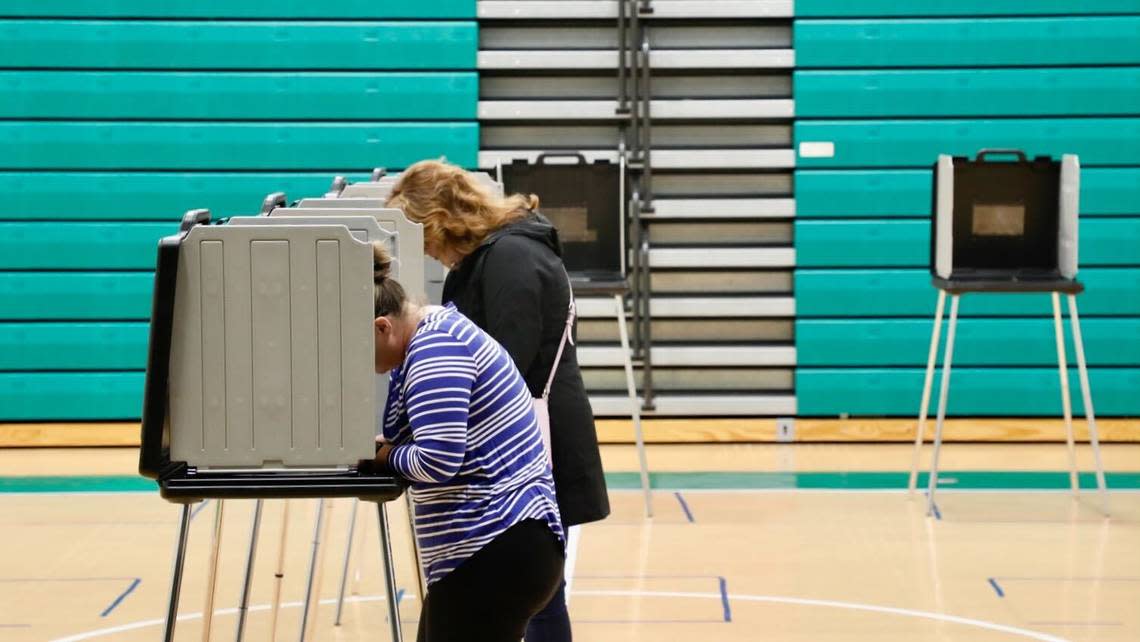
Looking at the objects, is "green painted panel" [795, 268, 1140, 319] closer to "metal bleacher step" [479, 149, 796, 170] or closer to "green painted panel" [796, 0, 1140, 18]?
"metal bleacher step" [479, 149, 796, 170]

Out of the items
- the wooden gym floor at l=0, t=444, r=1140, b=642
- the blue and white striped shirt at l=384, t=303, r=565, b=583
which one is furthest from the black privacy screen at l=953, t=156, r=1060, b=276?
the blue and white striped shirt at l=384, t=303, r=565, b=583

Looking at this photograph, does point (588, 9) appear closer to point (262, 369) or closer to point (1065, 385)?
point (1065, 385)

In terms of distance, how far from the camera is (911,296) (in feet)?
26.1

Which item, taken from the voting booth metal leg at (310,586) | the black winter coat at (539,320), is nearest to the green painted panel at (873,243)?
the voting booth metal leg at (310,586)

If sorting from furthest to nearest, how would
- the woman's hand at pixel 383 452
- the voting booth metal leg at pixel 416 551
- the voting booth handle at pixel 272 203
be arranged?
the voting booth handle at pixel 272 203, the voting booth metal leg at pixel 416 551, the woman's hand at pixel 383 452

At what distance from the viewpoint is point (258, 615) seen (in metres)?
4.54

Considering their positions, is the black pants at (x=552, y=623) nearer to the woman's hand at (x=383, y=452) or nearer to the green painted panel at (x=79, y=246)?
the woman's hand at (x=383, y=452)

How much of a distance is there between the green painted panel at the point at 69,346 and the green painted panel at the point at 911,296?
3645 millimetres

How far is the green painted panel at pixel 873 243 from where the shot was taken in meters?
7.92

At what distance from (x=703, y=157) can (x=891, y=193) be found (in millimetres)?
1035

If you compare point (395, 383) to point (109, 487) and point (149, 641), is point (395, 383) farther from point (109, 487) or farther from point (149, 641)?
point (109, 487)

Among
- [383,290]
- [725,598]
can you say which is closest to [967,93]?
[725,598]

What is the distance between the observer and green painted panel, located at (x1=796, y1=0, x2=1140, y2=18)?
787 centimetres

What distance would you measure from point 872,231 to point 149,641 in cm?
492
